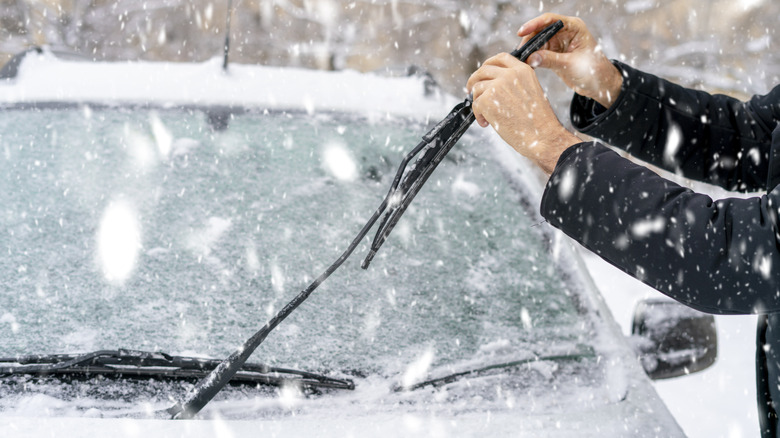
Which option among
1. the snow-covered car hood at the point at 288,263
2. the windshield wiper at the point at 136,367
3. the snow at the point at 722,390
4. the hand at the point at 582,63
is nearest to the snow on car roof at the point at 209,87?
the snow-covered car hood at the point at 288,263

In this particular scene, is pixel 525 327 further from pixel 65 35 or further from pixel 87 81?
pixel 65 35

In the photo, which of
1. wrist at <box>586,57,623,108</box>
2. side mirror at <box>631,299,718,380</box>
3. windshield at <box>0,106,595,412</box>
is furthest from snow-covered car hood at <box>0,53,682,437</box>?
wrist at <box>586,57,623,108</box>

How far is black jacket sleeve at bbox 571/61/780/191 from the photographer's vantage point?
1.70 meters

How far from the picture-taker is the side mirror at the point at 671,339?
1.79 meters

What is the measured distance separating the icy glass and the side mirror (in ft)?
0.65

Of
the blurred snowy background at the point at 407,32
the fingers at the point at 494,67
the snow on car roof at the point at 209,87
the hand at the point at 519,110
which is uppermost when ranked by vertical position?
the blurred snowy background at the point at 407,32

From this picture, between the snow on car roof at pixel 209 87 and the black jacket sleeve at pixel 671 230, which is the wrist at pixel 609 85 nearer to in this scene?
the black jacket sleeve at pixel 671 230

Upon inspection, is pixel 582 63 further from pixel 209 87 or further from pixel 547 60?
pixel 209 87

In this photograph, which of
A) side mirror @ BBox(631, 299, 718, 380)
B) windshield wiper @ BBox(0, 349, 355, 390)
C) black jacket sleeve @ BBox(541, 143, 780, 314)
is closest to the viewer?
black jacket sleeve @ BBox(541, 143, 780, 314)

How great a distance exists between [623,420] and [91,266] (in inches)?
54.4

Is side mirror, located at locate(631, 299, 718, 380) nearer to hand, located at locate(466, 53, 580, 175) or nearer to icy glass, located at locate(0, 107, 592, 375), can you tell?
icy glass, located at locate(0, 107, 592, 375)

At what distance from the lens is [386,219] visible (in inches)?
50.7

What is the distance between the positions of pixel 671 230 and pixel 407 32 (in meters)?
9.33

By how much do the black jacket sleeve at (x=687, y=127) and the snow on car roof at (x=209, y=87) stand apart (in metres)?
0.94
